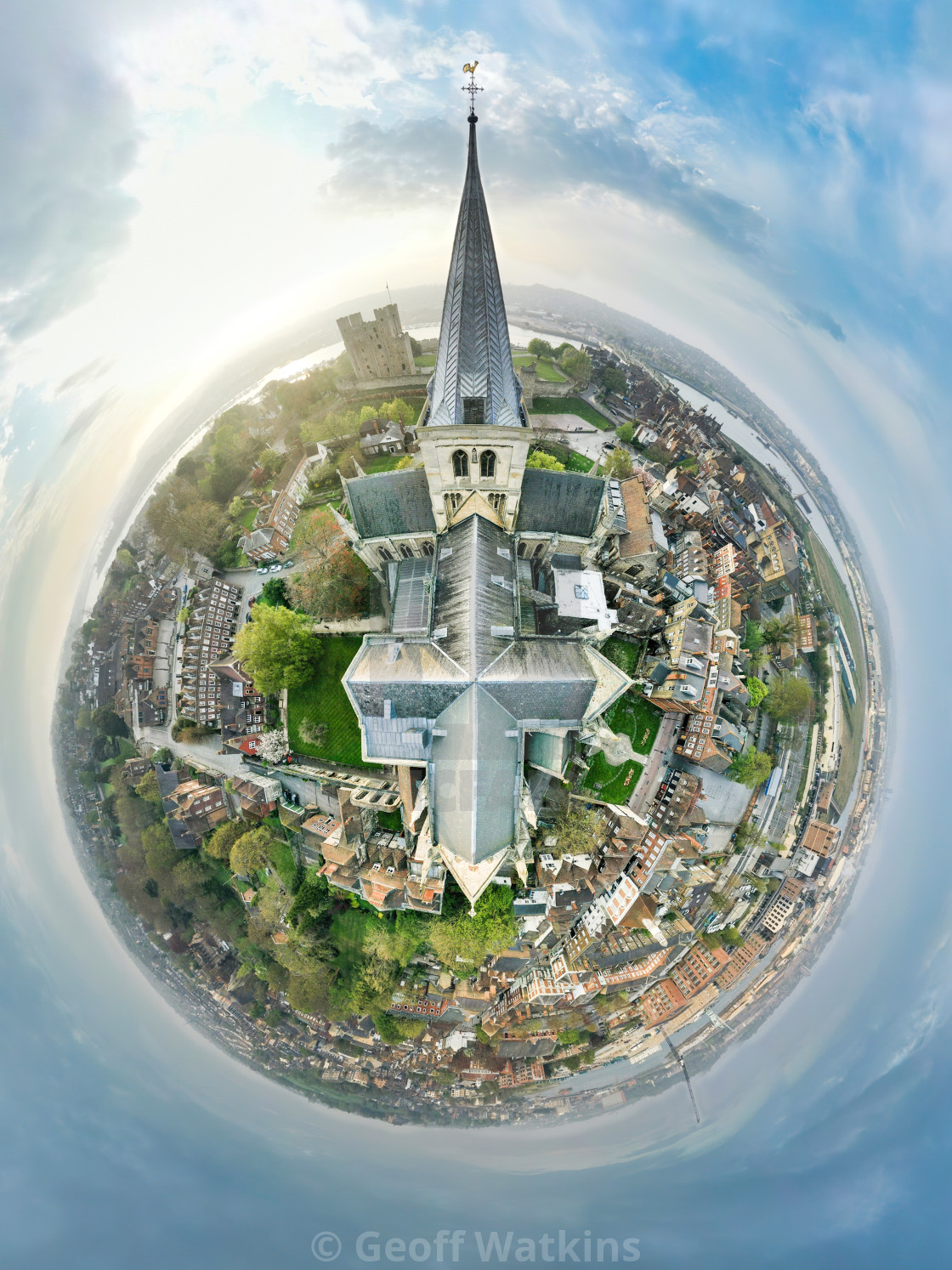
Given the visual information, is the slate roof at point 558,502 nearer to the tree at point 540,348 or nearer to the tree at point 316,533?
the tree at point 316,533

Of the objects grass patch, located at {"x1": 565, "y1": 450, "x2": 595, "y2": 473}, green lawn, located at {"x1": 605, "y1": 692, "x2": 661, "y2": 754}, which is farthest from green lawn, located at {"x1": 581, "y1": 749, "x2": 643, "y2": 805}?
grass patch, located at {"x1": 565, "y1": 450, "x2": 595, "y2": 473}

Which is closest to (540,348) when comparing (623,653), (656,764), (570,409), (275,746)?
(570,409)

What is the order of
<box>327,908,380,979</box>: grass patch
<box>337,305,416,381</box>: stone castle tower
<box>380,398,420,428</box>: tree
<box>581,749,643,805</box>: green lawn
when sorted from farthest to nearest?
<box>380,398,420,428</box>: tree < <box>337,305,416,381</box>: stone castle tower < <box>327,908,380,979</box>: grass patch < <box>581,749,643,805</box>: green lawn

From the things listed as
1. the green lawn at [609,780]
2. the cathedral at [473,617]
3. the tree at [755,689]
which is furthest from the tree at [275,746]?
the tree at [755,689]

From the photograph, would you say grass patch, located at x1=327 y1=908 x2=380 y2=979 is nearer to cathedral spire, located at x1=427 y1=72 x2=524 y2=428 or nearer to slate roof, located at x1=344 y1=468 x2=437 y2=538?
slate roof, located at x1=344 y1=468 x2=437 y2=538

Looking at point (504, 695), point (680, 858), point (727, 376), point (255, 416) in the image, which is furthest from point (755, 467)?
point (255, 416)

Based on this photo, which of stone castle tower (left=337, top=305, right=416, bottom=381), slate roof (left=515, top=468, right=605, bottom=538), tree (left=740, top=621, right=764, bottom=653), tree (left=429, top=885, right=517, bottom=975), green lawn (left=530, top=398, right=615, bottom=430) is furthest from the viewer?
green lawn (left=530, top=398, right=615, bottom=430)

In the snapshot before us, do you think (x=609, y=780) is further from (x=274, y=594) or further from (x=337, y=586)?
(x=274, y=594)

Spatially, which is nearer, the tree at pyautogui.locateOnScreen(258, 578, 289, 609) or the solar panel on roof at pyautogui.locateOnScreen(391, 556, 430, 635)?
the solar panel on roof at pyautogui.locateOnScreen(391, 556, 430, 635)
